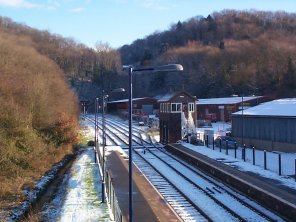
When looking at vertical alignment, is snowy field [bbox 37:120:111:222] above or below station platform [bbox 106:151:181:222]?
below

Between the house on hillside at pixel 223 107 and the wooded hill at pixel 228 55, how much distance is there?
28.0 feet

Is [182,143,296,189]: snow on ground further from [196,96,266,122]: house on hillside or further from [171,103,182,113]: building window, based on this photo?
[196,96,266,122]: house on hillside

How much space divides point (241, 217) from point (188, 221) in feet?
6.06

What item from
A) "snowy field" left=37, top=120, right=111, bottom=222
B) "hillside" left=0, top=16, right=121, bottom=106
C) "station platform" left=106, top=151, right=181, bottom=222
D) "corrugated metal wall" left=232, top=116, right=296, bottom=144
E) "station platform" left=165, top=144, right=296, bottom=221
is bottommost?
"snowy field" left=37, top=120, right=111, bottom=222

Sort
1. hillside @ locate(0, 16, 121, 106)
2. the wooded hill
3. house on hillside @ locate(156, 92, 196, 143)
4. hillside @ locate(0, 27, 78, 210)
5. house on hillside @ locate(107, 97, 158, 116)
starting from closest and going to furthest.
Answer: hillside @ locate(0, 27, 78, 210), house on hillside @ locate(156, 92, 196, 143), the wooded hill, house on hillside @ locate(107, 97, 158, 116), hillside @ locate(0, 16, 121, 106)

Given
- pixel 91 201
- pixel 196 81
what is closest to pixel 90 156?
pixel 91 201

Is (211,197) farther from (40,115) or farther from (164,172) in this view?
(40,115)

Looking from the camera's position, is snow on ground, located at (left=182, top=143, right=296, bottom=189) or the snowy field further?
snow on ground, located at (left=182, top=143, right=296, bottom=189)

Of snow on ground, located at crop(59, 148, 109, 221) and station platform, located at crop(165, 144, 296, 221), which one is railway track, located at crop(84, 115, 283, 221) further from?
snow on ground, located at crop(59, 148, 109, 221)

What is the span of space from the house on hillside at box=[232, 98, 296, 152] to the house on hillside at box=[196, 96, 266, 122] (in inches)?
972

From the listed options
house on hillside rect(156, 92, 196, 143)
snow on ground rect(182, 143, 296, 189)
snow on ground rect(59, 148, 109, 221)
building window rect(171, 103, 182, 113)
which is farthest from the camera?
building window rect(171, 103, 182, 113)

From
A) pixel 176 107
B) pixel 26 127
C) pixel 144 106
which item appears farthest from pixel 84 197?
pixel 144 106

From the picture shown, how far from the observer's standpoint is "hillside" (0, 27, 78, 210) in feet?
73.6

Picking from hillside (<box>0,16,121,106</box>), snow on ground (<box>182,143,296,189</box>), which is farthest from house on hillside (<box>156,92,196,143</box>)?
hillside (<box>0,16,121,106</box>)
